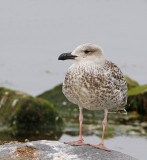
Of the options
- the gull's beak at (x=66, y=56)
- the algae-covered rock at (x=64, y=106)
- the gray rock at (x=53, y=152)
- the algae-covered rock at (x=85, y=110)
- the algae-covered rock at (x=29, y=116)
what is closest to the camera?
the gray rock at (x=53, y=152)

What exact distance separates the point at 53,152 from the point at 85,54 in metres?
2.14

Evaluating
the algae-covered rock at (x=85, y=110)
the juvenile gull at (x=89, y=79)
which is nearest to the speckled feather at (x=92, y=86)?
the juvenile gull at (x=89, y=79)

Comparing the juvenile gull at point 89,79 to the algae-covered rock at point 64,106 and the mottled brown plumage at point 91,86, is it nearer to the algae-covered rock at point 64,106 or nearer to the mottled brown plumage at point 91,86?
the mottled brown plumage at point 91,86

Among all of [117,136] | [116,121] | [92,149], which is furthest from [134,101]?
[92,149]

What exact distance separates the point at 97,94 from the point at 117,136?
773cm

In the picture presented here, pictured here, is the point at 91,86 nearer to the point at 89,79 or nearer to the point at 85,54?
the point at 89,79

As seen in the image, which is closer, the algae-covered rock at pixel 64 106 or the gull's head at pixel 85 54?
the gull's head at pixel 85 54

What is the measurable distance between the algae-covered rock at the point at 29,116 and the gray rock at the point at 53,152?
282 inches

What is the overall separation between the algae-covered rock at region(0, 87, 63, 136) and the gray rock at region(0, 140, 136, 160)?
282 inches

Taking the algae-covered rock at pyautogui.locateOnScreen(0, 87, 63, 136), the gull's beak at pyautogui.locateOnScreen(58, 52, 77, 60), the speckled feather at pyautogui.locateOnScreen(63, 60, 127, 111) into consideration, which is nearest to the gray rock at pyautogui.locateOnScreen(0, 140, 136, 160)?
the speckled feather at pyautogui.locateOnScreen(63, 60, 127, 111)

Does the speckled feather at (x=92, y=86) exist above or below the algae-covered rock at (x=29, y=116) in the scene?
above

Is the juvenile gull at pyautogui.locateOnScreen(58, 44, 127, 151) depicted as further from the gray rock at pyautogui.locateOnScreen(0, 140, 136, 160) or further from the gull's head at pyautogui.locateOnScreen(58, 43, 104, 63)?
the gray rock at pyautogui.locateOnScreen(0, 140, 136, 160)

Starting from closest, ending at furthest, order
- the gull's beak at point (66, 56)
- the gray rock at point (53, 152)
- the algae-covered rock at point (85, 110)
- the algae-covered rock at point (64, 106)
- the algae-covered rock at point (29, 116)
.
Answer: the gray rock at point (53, 152)
the gull's beak at point (66, 56)
the algae-covered rock at point (29, 116)
the algae-covered rock at point (64, 106)
the algae-covered rock at point (85, 110)

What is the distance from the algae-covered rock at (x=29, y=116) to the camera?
1761 cm
